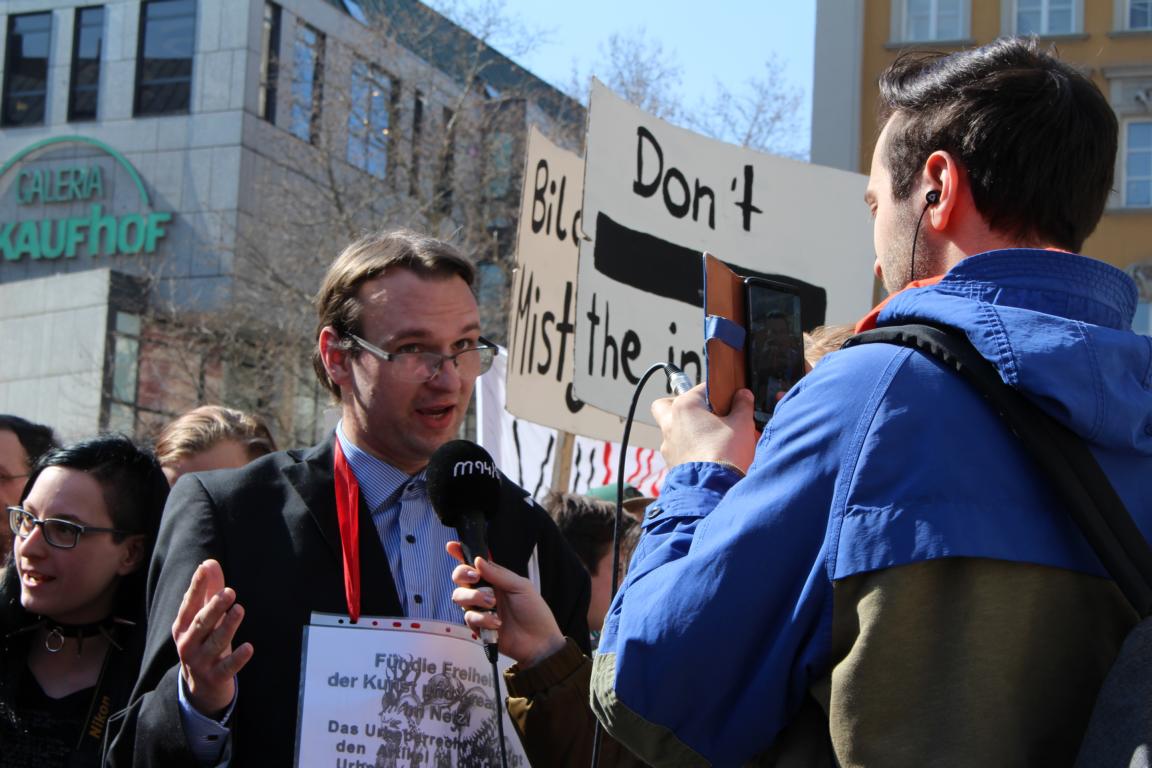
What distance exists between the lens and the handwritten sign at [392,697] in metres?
2.42

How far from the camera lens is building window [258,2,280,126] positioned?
3366 centimetres

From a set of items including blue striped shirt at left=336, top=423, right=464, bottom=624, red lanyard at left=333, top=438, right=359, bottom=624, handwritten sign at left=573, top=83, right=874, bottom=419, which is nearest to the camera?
red lanyard at left=333, top=438, right=359, bottom=624

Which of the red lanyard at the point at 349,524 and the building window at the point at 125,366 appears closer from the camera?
the red lanyard at the point at 349,524

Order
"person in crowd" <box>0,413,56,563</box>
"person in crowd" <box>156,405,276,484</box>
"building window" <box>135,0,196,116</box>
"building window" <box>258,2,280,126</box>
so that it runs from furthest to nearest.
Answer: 1. "building window" <box>135,0,196,116</box>
2. "building window" <box>258,2,280,126</box>
3. "person in crowd" <box>0,413,56,563</box>
4. "person in crowd" <box>156,405,276,484</box>

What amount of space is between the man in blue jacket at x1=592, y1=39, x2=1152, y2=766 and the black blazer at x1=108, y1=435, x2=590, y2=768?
2.84 feet

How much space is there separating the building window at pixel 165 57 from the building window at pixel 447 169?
41.7 feet

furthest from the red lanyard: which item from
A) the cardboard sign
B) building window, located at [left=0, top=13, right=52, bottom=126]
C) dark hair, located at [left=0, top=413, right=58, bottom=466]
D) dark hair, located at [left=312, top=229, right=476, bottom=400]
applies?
building window, located at [left=0, top=13, right=52, bottom=126]

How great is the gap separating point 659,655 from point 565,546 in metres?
1.33

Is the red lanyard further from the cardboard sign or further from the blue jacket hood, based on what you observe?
the cardboard sign

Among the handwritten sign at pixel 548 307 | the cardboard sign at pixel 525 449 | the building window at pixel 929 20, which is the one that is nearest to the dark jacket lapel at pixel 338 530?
the handwritten sign at pixel 548 307

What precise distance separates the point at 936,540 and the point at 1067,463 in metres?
0.18

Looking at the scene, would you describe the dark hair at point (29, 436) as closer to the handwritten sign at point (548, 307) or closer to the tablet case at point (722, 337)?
the handwritten sign at point (548, 307)

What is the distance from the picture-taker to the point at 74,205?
3625 cm

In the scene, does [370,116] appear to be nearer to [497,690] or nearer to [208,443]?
[208,443]
